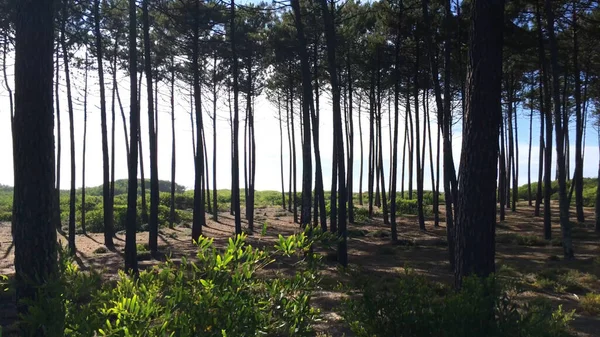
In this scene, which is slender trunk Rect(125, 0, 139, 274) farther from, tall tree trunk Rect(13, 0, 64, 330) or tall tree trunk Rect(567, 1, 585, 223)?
tall tree trunk Rect(567, 1, 585, 223)

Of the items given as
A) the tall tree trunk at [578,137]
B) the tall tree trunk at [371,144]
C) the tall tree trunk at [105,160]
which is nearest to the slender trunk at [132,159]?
→ the tall tree trunk at [105,160]

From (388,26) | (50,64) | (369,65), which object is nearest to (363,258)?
(388,26)

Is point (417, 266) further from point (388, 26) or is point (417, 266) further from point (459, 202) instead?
point (388, 26)

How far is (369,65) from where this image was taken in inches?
838

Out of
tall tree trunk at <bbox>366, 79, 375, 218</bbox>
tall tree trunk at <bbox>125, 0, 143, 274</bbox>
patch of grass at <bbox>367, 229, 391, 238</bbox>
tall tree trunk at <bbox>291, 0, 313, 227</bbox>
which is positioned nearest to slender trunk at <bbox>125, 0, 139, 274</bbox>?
tall tree trunk at <bbox>125, 0, 143, 274</bbox>

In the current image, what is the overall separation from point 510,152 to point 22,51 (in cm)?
2669

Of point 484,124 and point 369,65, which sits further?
point 369,65

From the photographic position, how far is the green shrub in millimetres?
3438

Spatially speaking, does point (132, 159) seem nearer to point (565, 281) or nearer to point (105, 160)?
point (105, 160)

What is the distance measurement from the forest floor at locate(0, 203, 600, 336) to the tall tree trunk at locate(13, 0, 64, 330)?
171 centimetres

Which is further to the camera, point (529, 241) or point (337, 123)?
point (529, 241)

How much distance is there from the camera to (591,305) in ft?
26.5

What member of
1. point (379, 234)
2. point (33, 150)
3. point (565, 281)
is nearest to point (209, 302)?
point (33, 150)

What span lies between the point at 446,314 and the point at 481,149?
2.44 metres
